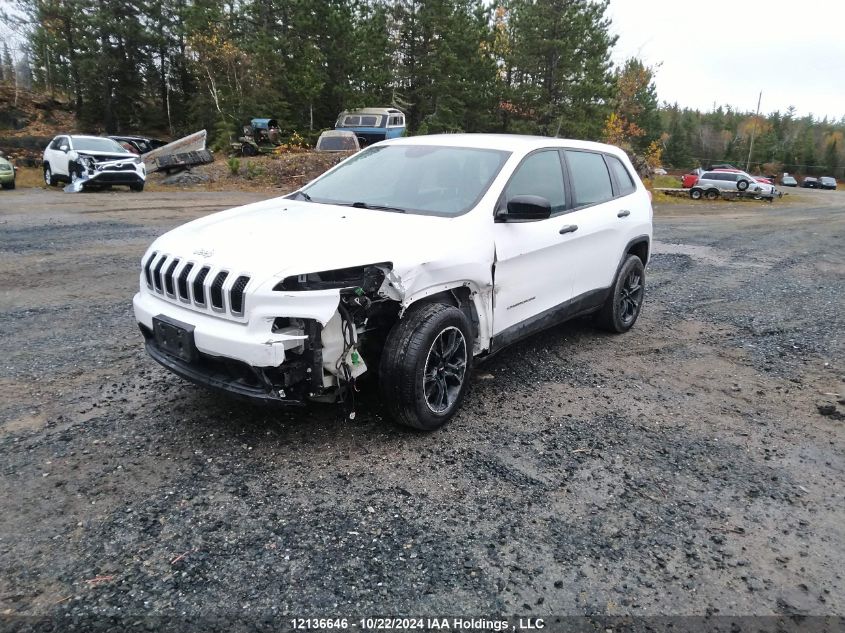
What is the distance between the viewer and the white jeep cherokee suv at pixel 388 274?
3041 millimetres

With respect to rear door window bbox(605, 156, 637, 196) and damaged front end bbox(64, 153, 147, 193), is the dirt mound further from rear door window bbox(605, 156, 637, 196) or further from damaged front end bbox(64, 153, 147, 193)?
rear door window bbox(605, 156, 637, 196)

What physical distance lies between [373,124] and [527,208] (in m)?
24.7

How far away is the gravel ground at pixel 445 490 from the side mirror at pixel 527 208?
130 centimetres

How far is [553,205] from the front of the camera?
4496 millimetres

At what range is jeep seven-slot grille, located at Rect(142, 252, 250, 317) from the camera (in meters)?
3.02

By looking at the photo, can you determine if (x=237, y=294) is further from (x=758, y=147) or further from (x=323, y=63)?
(x=758, y=147)

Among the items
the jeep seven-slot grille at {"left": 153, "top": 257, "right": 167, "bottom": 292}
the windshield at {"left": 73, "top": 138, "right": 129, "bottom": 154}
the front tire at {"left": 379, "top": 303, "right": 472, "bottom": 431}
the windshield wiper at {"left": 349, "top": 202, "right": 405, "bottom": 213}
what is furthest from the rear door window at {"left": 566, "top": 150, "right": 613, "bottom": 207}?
the windshield at {"left": 73, "top": 138, "right": 129, "bottom": 154}

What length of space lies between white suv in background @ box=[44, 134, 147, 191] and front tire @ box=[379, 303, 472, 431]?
16103 mm

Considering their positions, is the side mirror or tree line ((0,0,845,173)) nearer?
the side mirror

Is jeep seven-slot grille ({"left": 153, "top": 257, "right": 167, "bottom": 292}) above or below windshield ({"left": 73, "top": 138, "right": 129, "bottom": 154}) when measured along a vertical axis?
below

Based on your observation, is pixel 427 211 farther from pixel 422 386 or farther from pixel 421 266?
pixel 422 386

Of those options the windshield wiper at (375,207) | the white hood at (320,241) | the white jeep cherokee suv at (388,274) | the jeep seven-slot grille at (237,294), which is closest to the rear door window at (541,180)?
the white jeep cherokee suv at (388,274)

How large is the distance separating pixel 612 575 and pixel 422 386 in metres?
1.41

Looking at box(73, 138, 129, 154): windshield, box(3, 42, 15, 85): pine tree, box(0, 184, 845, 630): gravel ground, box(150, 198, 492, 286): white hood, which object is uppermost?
box(3, 42, 15, 85): pine tree
